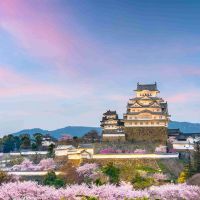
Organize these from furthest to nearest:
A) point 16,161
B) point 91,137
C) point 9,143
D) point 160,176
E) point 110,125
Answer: point 9,143 < point 91,137 < point 110,125 < point 16,161 < point 160,176

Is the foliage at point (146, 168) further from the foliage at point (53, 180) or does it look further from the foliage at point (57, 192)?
the foliage at point (57, 192)

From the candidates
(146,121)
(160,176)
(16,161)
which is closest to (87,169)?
(160,176)

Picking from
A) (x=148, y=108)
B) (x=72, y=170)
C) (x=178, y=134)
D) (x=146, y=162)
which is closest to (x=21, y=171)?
(x=72, y=170)

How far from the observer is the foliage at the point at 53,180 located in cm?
6409

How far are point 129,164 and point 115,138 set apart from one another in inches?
717

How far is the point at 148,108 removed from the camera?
8731 cm

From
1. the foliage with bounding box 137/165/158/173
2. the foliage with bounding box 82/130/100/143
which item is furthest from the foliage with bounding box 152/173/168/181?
the foliage with bounding box 82/130/100/143

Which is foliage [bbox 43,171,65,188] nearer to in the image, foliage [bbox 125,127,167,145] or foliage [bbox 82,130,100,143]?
foliage [bbox 125,127,167,145]

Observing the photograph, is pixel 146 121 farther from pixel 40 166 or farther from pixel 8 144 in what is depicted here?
pixel 8 144

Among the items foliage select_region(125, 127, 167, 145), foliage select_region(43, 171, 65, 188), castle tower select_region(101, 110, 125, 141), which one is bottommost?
foliage select_region(43, 171, 65, 188)

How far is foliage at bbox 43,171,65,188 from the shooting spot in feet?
210

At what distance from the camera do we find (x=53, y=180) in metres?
66.8

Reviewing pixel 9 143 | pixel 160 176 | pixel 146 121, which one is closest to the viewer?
pixel 160 176

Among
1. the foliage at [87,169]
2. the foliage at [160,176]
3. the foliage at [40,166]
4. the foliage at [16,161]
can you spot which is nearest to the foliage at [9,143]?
the foliage at [16,161]
